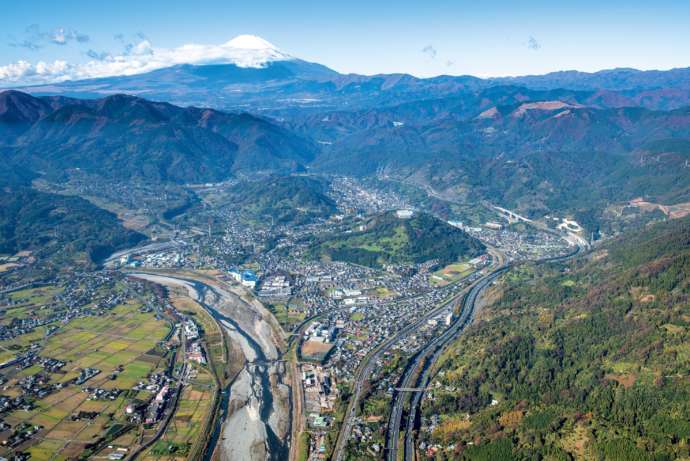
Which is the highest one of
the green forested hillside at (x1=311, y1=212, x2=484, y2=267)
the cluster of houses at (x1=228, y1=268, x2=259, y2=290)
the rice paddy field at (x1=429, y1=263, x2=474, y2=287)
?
the green forested hillside at (x1=311, y1=212, x2=484, y2=267)

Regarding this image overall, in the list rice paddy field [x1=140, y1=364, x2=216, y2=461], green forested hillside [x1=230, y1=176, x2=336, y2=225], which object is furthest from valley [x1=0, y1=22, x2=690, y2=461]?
green forested hillside [x1=230, y1=176, x2=336, y2=225]

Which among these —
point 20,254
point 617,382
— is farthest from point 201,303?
point 617,382

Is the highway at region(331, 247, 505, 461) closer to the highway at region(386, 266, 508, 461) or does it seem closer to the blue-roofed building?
the highway at region(386, 266, 508, 461)

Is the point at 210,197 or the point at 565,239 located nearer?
the point at 565,239

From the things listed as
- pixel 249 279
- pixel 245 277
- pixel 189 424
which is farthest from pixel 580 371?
pixel 245 277

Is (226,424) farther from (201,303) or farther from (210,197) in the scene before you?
(210,197)

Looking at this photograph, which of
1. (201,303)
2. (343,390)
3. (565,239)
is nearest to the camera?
(343,390)

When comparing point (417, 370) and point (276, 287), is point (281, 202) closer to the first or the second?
point (276, 287)
